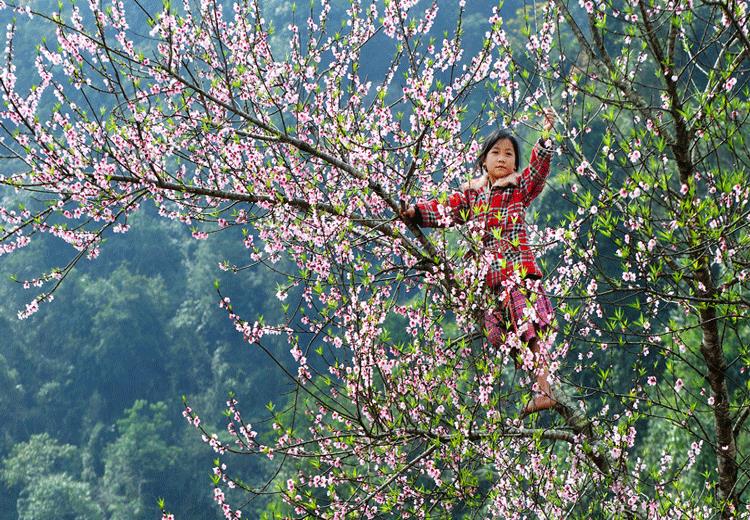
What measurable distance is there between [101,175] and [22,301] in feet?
203

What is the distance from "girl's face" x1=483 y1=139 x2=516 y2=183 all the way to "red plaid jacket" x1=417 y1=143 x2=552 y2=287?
15cm

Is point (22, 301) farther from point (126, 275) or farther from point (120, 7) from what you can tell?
point (120, 7)

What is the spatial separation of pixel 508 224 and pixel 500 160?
1.58 feet

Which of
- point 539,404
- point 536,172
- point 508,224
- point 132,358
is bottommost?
point 539,404

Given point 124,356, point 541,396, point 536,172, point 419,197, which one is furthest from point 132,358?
point 541,396

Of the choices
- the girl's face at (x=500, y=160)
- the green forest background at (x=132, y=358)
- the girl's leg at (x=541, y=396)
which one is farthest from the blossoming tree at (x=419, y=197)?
the green forest background at (x=132, y=358)

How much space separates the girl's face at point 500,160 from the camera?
4.58 metres

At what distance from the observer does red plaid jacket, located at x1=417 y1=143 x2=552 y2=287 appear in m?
4.04

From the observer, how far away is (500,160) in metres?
4.59

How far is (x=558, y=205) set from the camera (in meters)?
23.6

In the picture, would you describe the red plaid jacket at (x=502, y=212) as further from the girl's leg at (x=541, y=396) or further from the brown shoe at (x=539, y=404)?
the brown shoe at (x=539, y=404)

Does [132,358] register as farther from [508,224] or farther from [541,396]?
[541,396]

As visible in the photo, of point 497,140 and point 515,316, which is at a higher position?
point 497,140

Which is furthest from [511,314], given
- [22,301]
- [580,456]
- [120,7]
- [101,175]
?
[22,301]
